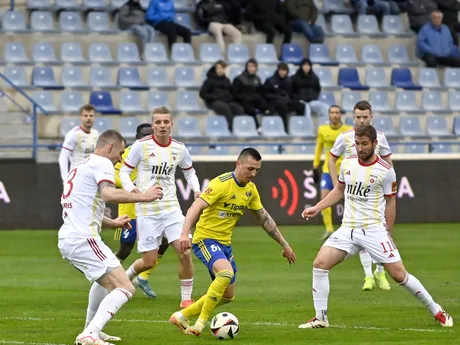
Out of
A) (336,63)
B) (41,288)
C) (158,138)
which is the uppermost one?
(336,63)

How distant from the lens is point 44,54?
26.5m

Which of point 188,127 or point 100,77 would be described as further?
point 100,77

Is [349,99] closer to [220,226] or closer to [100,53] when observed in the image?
[100,53]

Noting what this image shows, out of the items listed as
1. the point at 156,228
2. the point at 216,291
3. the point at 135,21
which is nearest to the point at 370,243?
the point at 216,291

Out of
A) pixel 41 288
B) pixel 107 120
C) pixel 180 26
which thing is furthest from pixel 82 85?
pixel 41 288

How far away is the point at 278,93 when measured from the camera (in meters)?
26.5

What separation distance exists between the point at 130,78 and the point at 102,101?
1226 millimetres

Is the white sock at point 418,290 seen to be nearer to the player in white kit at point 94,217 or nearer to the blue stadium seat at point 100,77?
the player in white kit at point 94,217

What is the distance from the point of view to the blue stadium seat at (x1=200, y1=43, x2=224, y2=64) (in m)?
27.6

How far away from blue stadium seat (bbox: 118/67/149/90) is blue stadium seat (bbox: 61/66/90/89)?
0.87 m

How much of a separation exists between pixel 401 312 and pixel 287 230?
1081 cm

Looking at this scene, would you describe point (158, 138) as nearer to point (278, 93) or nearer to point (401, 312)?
point (401, 312)

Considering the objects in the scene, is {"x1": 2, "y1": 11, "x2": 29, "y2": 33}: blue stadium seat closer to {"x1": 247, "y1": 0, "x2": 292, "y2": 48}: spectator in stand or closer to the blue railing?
the blue railing

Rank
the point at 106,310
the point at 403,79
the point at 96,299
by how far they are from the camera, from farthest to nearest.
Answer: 1. the point at 403,79
2. the point at 96,299
3. the point at 106,310
